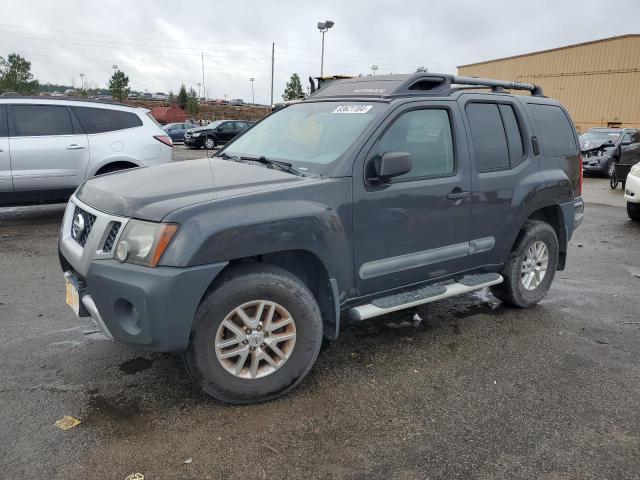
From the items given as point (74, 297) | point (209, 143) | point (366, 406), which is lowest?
point (366, 406)

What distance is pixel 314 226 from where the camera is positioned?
9.85ft

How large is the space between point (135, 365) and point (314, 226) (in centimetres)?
156

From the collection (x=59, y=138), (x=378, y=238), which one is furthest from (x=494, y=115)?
(x=59, y=138)

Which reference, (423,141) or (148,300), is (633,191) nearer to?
(423,141)

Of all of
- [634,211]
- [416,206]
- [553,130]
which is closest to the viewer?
[416,206]

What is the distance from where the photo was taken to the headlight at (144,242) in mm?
2594

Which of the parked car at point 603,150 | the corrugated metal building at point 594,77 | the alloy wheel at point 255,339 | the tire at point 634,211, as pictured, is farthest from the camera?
the corrugated metal building at point 594,77

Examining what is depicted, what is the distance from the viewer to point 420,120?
3.69m

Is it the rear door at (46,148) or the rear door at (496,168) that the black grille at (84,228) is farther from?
the rear door at (46,148)

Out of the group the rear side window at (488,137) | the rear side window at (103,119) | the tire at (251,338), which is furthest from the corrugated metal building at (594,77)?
the tire at (251,338)

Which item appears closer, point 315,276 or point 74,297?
point 74,297

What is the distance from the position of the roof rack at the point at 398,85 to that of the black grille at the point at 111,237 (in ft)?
6.56

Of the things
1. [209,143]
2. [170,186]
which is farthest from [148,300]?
[209,143]

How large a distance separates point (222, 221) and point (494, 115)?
8.68 feet
